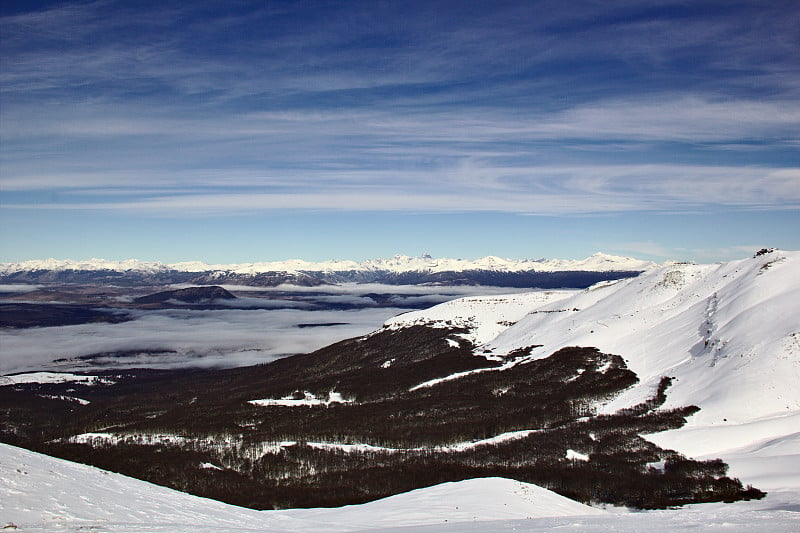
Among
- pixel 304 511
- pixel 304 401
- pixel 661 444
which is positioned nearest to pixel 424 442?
pixel 661 444

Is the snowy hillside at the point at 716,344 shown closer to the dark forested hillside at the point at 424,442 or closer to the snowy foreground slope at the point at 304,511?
the dark forested hillside at the point at 424,442

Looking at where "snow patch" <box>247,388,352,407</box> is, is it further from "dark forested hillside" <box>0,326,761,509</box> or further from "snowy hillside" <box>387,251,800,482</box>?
"snowy hillside" <box>387,251,800,482</box>

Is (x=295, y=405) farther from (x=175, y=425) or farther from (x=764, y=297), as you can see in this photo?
(x=764, y=297)

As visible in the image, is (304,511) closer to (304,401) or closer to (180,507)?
(180,507)

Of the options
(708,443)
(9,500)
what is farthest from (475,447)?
(9,500)

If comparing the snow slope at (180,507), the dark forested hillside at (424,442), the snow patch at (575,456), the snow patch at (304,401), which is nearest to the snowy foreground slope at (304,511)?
the snow slope at (180,507)

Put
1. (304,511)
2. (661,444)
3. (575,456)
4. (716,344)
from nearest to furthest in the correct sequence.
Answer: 1. (304,511)
2. (661,444)
3. (575,456)
4. (716,344)
